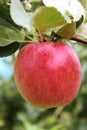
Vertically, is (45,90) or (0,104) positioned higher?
(45,90)

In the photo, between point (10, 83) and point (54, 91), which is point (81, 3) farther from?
point (10, 83)

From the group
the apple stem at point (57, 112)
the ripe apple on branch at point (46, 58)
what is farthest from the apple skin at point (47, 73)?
the apple stem at point (57, 112)

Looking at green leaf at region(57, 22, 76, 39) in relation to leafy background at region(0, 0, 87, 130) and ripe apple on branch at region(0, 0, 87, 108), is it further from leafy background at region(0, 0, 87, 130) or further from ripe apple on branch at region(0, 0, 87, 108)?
leafy background at region(0, 0, 87, 130)

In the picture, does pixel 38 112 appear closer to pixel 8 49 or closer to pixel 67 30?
pixel 8 49

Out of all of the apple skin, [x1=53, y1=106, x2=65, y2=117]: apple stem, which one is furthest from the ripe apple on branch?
[x1=53, y1=106, x2=65, y2=117]: apple stem

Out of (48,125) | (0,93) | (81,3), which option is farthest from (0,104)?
(81,3)

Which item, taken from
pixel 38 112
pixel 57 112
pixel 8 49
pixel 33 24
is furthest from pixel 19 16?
pixel 38 112

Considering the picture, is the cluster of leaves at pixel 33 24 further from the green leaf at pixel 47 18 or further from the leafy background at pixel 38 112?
the leafy background at pixel 38 112

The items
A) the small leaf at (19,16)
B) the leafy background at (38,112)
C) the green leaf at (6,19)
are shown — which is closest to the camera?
the small leaf at (19,16)
